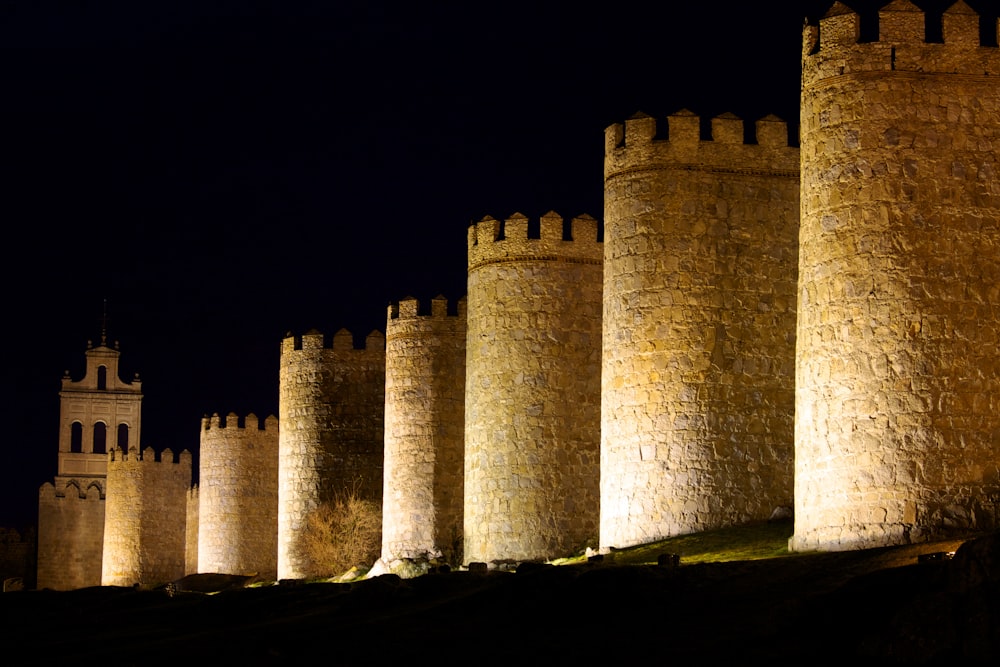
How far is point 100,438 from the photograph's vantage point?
3403 inches

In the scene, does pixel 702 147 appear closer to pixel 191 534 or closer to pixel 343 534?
pixel 343 534

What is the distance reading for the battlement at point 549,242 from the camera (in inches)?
1232

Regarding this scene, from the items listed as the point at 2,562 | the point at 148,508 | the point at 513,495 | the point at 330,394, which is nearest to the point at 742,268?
the point at 513,495

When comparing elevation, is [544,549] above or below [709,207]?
below

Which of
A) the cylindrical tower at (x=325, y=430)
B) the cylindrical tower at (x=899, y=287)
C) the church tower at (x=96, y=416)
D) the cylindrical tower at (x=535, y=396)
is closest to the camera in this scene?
the cylindrical tower at (x=899, y=287)

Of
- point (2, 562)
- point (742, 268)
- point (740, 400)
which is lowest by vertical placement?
point (2, 562)

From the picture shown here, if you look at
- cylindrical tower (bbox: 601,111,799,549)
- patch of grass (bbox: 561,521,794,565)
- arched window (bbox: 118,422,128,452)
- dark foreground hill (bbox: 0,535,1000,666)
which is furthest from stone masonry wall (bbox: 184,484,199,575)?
arched window (bbox: 118,422,128,452)

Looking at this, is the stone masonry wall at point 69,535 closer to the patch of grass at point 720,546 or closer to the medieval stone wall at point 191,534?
the medieval stone wall at point 191,534

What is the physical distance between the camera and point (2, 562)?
66500 mm

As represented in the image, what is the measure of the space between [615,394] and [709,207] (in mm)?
2953

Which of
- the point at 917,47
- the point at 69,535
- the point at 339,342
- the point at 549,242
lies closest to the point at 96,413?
the point at 69,535

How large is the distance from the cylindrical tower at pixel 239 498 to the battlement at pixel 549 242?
16.6m

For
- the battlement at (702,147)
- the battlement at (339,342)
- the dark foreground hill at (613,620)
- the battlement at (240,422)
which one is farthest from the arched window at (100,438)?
the dark foreground hill at (613,620)

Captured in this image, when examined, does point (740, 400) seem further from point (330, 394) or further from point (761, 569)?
point (330, 394)
